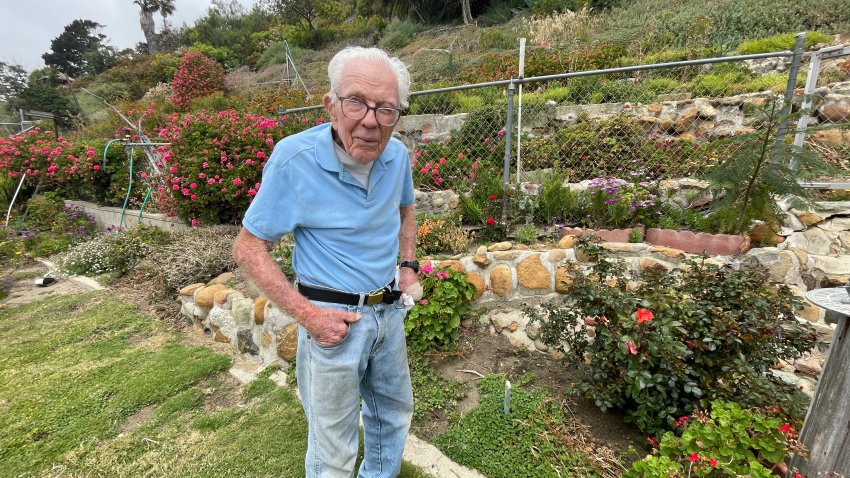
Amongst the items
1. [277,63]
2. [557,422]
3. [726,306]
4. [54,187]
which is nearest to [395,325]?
[557,422]

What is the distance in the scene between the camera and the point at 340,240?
4.33ft

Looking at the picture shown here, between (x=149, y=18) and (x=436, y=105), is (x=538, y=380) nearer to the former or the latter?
(x=436, y=105)

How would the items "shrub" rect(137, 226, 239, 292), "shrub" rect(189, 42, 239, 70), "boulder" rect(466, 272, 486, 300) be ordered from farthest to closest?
"shrub" rect(189, 42, 239, 70)
"shrub" rect(137, 226, 239, 292)
"boulder" rect(466, 272, 486, 300)

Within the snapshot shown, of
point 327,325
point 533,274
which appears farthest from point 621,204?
point 327,325

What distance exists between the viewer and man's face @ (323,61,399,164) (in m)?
1.20

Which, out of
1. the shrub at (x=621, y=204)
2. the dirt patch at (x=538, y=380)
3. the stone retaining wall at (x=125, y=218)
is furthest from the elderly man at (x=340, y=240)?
the stone retaining wall at (x=125, y=218)

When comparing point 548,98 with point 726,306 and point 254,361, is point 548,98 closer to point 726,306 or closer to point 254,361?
point 726,306

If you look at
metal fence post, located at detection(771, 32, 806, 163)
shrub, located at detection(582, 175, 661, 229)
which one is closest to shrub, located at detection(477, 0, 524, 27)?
metal fence post, located at detection(771, 32, 806, 163)

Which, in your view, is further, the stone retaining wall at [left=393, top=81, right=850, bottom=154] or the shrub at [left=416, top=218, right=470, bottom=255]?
the stone retaining wall at [left=393, top=81, right=850, bottom=154]

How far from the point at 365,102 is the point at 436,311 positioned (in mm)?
1828

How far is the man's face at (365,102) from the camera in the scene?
1.20 m

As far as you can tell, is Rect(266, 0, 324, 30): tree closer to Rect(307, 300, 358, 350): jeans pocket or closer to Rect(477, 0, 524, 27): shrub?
Rect(477, 0, 524, 27): shrub

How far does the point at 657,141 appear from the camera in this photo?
181 inches

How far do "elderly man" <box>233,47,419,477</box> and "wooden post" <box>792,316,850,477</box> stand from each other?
1.52m
